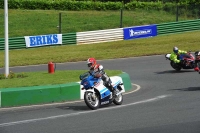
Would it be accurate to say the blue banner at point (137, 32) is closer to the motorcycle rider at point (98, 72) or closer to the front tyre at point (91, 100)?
the motorcycle rider at point (98, 72)

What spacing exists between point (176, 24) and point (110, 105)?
2618 cm

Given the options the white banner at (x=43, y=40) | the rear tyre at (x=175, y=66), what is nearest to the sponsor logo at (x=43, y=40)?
the white banner at (x=43, y=40)

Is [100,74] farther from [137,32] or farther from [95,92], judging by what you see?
[137,32]

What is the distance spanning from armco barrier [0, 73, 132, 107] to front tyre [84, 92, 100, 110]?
152 cm

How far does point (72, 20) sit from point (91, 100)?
3051cm

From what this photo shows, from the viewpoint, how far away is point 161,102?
14.9 metres

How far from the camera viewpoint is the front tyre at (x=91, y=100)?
13914mm

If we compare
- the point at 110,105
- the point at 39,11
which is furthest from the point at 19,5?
the point at 110,105

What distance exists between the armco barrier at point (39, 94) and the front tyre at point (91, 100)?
1.52 metres

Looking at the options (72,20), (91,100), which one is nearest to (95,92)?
(91,100)

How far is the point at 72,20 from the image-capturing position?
4422 cm

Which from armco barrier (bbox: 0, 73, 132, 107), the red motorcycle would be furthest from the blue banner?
armco barrier (bbox: 0, 73, 132, 107)

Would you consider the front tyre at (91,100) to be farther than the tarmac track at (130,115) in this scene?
Yes

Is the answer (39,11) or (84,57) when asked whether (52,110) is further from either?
(39,11)
